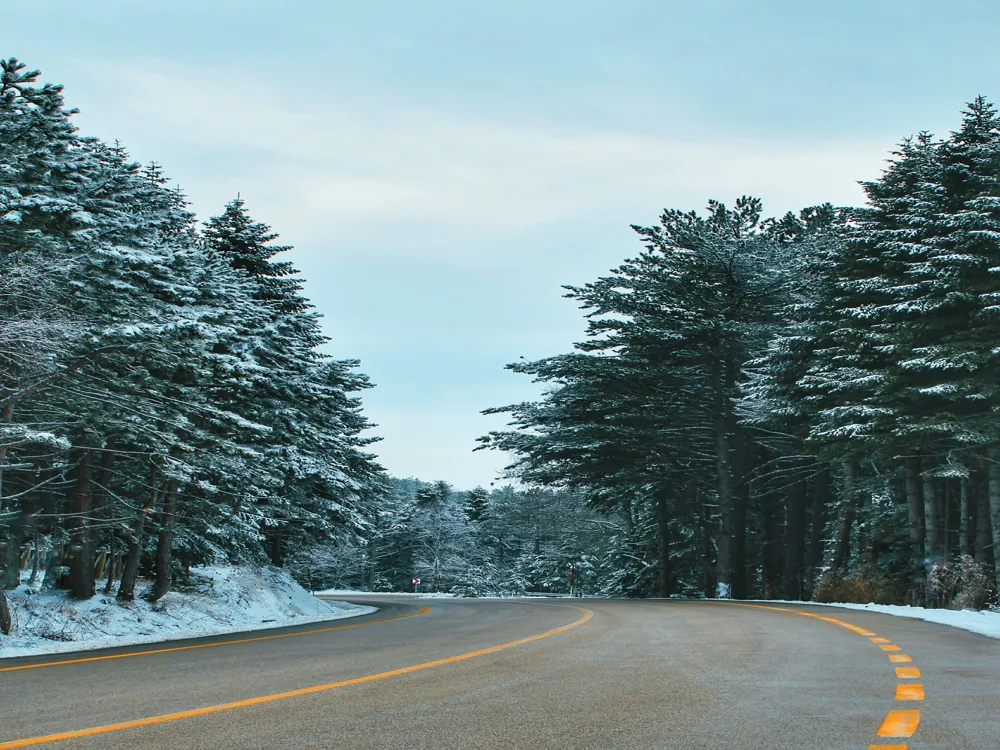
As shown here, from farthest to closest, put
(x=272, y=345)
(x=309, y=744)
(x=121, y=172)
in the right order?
(x=272, y=345)
(x=121, y=172)
(x=309, y=744)

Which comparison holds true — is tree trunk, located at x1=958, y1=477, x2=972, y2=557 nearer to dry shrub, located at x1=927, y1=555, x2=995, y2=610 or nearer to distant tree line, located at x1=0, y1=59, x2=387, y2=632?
dry shrub, located at x1=927, y1=555, x2=995, y2=610

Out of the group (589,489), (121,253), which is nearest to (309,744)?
(121,253)

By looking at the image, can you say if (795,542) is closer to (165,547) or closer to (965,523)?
(965,523)

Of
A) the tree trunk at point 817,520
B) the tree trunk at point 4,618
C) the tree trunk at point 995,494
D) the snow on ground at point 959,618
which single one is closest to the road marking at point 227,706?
the snow on ground at point 959,618

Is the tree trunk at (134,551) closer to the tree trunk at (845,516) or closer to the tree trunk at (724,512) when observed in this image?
the tree trunk at (845,516)

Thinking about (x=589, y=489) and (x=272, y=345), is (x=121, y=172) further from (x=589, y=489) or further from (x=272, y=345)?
(x=589, y=489)

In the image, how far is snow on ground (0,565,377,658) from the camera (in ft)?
47.7

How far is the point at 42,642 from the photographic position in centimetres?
1407

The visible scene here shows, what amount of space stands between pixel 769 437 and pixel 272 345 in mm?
20111

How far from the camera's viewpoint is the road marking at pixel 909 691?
6699 millimetres

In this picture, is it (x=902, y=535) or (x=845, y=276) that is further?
(x=902, y=535)

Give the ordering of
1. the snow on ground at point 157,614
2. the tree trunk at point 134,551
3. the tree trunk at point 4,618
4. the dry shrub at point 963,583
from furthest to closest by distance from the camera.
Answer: the dry shrub at point 963,583
the tree trunk at point 134,551
the snow on ground at point 157,614
the tree trunk at point 4,618

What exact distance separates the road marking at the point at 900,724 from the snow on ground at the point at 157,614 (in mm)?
10648

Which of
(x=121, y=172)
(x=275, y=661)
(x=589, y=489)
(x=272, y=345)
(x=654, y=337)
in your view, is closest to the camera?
(x=275, y=661)
